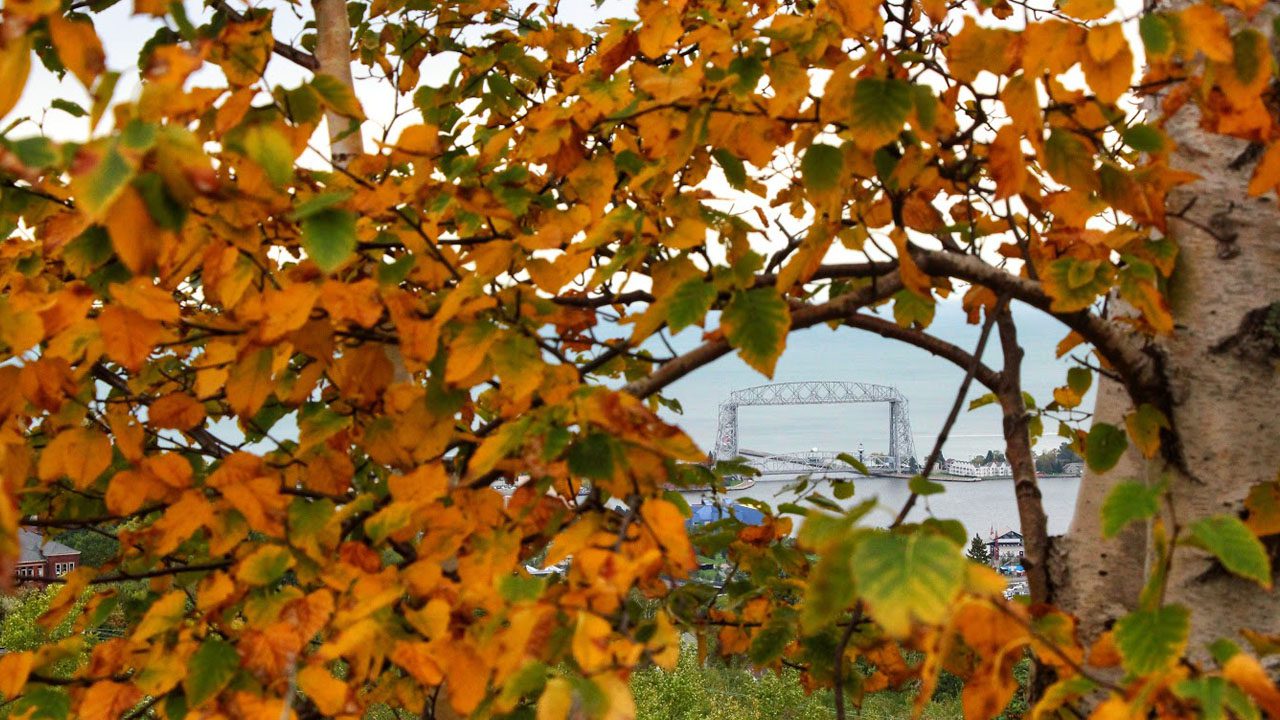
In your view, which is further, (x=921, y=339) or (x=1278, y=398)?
(x=921, y=339)

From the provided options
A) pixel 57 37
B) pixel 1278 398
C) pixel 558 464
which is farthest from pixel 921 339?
pixel 57 37

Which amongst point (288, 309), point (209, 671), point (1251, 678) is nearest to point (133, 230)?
point (288, 309)

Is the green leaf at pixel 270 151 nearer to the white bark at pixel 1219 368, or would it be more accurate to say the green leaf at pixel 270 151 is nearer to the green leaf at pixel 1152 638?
the green leaf at pixel 1152 638

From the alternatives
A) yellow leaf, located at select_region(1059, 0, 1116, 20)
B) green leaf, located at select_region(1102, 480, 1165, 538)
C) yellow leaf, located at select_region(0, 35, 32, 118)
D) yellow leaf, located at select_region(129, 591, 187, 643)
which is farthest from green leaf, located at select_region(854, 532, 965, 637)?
yellow leaf, located at select_region(129, 591, 187, 643)

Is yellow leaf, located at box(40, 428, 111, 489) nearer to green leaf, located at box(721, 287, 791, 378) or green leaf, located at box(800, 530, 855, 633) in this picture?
green leaf, located at box(721, 287, 791, 378)

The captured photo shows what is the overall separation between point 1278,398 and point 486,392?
2.42 m

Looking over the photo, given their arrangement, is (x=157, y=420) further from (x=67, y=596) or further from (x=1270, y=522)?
(x=1270, y=522)

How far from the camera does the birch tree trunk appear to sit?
1.78 m

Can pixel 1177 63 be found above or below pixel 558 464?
above

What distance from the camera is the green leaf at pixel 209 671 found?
1375 millimetres

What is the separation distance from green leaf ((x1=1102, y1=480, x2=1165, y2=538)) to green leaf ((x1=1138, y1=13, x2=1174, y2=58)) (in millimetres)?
590

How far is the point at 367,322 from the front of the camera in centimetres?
137

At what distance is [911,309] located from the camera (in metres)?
2.10

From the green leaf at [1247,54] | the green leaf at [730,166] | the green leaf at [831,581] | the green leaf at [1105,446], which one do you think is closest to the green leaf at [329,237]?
the green leaf at [831,581]
